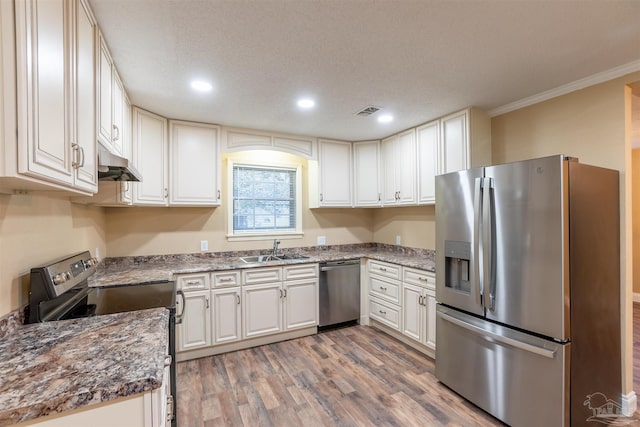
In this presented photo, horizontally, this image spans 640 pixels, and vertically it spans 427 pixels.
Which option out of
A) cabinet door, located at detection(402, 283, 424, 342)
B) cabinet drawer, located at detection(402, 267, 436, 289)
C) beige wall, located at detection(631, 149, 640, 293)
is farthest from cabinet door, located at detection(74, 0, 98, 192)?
beige wall, located at detection(631, 149, 640, 293)

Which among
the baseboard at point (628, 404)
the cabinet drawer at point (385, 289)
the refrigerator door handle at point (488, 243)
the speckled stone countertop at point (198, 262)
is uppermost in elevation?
the refrigerator door handle at point (488, 243)

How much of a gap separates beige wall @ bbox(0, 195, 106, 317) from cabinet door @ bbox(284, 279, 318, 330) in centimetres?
197

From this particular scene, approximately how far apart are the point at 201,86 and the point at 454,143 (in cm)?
235

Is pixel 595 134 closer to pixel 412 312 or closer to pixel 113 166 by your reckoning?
pixel 412 312

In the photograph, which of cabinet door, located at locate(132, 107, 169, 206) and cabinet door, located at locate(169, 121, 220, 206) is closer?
cabinet door, located at locate(132, 107, 169, 206)

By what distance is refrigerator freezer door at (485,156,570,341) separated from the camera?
1.67 metres

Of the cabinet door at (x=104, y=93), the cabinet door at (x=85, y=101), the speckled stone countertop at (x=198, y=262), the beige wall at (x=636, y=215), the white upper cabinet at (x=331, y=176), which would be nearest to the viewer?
the cabinet door at (x=85, y=101)

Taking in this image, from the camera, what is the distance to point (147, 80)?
7.09 ft

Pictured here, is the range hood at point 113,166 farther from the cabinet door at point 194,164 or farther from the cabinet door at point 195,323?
the cabinet door at point 195,323

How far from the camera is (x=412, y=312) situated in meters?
3.01

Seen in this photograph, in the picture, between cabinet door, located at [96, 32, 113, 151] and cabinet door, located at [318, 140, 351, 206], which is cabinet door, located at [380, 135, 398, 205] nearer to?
cabinet door, located at [318, 140, 351, 206]

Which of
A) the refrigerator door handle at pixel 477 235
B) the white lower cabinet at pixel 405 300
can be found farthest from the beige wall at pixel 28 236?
the white lower cabinet at pixel 405 300

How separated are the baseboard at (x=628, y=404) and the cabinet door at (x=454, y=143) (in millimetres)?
2011

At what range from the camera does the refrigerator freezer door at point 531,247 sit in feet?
5.48
